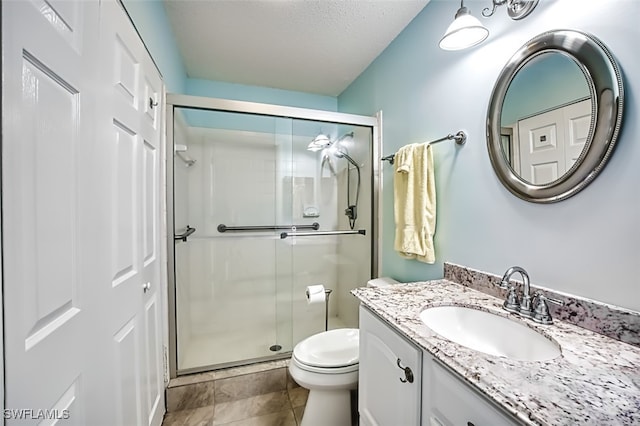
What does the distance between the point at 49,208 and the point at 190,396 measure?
1550 millimetres

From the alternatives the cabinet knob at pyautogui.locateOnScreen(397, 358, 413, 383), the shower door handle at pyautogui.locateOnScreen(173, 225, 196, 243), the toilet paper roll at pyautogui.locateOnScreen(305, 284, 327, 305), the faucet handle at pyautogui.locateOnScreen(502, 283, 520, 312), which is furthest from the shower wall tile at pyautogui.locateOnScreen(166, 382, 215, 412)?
the faucet handle at pyautogui.locateOnScreen(502, 283, 520, 312)

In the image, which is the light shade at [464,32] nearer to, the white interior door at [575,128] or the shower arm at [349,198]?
the white interior door at [575,128]

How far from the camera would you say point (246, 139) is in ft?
7.44

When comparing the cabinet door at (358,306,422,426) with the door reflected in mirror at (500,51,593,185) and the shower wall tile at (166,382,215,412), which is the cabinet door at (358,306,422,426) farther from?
the shower wall tile at (166,382,215,412)

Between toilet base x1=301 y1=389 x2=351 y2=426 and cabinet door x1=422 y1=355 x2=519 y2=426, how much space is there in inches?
27.8

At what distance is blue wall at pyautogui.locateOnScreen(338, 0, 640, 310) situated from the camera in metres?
0.76

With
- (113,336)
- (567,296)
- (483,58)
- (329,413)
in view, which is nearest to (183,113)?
(113,336)

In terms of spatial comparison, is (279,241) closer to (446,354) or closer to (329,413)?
(329,413)

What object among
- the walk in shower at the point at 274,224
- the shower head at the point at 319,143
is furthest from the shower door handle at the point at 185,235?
the shower head at the point at 319,143

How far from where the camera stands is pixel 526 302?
0.93 m

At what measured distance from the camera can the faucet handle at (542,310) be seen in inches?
34.1

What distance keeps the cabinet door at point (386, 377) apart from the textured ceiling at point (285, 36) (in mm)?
1758

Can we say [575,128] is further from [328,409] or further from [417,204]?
[328,409]

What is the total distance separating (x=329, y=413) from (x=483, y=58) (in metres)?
1.91
